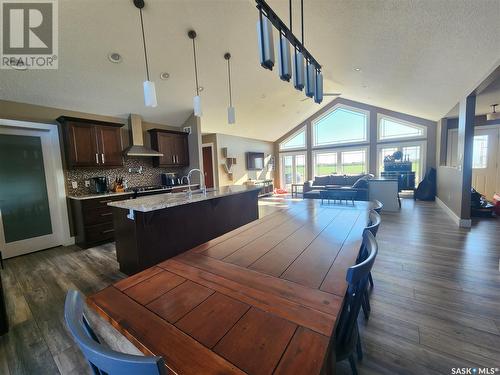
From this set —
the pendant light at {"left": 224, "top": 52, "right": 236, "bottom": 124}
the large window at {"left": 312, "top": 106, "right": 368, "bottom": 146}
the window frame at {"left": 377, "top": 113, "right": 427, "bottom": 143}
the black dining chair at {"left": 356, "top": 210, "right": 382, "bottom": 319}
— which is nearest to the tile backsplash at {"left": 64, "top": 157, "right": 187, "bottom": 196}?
the pendant light at {"left": 224, "top": 52, "right": 236, "bottom": 124}

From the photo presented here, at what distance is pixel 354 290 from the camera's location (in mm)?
984

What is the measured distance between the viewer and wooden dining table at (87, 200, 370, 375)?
0.61m

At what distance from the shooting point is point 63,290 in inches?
95.0

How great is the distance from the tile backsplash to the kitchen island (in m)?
2.05

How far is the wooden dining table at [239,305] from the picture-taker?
1.99 feet

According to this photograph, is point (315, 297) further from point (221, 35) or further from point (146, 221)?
point (221, 35)

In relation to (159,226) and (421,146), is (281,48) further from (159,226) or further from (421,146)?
(421,146)

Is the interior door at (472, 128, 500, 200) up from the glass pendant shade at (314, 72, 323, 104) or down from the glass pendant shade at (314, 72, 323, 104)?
down

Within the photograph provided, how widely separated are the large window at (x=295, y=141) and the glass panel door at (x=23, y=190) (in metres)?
8.49

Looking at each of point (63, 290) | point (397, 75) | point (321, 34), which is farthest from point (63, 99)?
point (397, 75)

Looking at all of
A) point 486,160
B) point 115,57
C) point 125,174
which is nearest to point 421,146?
point 486,160

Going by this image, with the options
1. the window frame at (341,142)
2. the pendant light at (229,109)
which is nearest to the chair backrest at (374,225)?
the pendant light at (229,109)

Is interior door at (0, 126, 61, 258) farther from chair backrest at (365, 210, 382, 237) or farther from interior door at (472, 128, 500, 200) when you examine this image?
interior door at (472, 128, 500, 200)

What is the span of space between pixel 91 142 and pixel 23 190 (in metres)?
1.28
